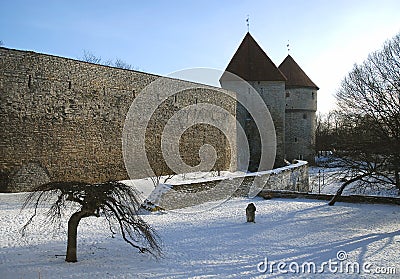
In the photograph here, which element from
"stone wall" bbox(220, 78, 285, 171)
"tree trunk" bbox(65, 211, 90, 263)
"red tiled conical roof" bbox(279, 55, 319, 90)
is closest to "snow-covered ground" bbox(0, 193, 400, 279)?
"tree trunk" bbox(65, 211, 90, 263)

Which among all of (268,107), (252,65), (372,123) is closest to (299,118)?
(268,107)

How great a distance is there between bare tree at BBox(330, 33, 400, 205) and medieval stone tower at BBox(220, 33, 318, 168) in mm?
10623

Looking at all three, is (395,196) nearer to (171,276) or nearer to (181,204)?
(181,204)

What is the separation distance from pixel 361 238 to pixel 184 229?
10.8ft

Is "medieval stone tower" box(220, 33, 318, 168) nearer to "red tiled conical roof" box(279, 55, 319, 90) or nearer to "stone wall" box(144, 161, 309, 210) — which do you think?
"red tiled conical roof" box(279, 55, 319, 90)

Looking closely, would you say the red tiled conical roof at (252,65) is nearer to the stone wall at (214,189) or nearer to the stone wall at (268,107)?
the stone wall at (268,107)

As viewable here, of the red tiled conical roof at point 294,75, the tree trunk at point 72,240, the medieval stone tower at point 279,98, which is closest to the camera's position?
the tree trunk at point 72,240

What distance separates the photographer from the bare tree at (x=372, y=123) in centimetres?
1011

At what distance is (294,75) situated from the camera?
29.5m

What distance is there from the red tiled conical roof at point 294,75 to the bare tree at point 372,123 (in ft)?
49.7

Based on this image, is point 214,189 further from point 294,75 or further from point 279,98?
point 294,75

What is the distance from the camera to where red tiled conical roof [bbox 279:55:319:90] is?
29.2 metres

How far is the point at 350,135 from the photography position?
11766 millimetres

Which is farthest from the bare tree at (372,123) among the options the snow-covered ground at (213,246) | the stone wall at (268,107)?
the stone wall at (268,107)
